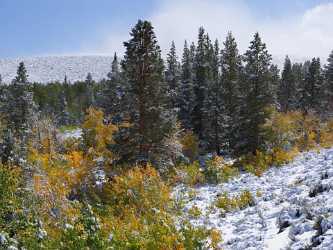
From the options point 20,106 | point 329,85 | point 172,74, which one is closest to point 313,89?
point 329,85

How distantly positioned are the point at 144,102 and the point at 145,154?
365 centimetres

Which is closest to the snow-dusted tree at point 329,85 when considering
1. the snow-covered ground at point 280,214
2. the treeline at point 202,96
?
the treeline at point 202,96

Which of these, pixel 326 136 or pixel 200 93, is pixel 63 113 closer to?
pixel 200 93

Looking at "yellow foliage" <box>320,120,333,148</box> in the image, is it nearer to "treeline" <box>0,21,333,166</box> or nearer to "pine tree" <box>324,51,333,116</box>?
"treeline" <box>0,21,333,166</box>

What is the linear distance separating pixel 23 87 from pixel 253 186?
33933mm

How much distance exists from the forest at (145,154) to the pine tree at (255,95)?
0.28 feet

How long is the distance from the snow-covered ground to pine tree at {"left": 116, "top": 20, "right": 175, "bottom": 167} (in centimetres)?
612

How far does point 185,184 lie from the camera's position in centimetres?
2702

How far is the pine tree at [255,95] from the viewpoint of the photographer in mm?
35906

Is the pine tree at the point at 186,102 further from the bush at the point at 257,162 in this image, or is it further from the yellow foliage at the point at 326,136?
the bush at the point at 257,162

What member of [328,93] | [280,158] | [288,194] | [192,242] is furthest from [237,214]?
[328,93]

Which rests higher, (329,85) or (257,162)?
(329,85)

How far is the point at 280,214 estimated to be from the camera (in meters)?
15.2

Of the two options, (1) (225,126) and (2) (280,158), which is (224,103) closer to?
(1) (225,126)
